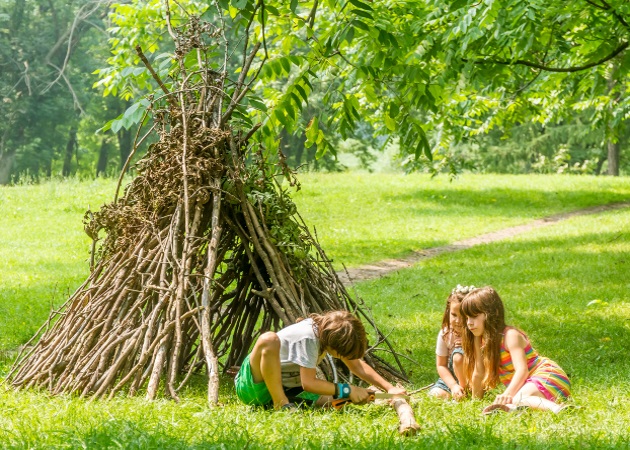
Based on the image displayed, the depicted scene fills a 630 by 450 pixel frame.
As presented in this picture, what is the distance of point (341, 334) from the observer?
4.64m

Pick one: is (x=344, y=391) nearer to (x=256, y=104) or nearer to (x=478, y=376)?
(x=478, y=376)

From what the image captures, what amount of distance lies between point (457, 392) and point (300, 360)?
102 cm

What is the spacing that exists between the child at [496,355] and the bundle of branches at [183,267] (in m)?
0.73

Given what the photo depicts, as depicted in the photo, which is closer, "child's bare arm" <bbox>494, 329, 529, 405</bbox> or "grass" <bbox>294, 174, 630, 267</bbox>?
"child's bare arm" <bbox>494, 329, 529, 405</bbox>

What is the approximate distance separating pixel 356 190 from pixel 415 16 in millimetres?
11745

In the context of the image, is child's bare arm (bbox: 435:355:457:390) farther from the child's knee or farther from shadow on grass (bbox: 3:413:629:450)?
shadow on grass (bbox: 3:413:629:450)

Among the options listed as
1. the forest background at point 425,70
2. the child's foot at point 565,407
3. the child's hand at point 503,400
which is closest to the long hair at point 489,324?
the child's hand at point 503,400

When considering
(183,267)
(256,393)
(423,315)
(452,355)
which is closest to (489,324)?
(452,355)

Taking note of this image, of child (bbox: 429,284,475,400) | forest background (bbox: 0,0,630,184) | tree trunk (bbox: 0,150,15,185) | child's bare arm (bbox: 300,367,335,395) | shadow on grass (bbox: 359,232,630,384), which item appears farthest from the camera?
tree trunk (bbox: 0,150,15,185)

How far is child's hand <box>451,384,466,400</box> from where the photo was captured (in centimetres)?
503

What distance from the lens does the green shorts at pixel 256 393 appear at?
4.70 metres

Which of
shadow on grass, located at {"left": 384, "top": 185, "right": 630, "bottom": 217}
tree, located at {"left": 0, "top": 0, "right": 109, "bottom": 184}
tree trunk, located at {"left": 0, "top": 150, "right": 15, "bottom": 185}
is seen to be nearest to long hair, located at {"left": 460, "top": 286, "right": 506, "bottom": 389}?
shadow on grass, located at {"left": 384, "top": 185, "right": 630, "bottom": 217}

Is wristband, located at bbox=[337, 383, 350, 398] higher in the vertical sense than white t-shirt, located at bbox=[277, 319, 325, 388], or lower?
lower

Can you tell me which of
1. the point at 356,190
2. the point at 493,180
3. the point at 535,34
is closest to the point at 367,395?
the point at 535,34
